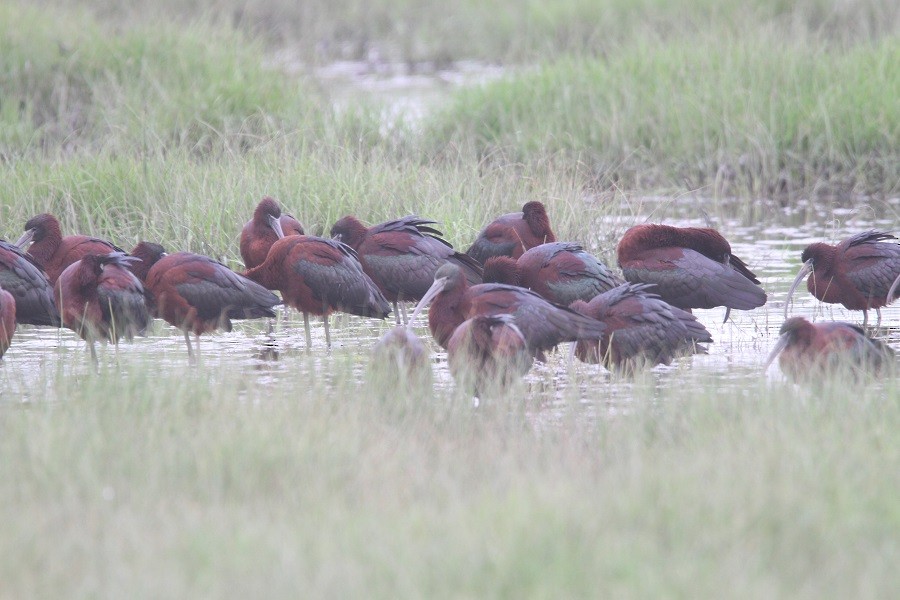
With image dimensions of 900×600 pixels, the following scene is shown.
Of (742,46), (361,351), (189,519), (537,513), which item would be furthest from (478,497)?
(742,46)

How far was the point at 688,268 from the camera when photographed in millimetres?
7574

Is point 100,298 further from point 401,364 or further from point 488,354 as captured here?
point 488,354

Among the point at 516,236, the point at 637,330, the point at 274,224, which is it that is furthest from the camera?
the point at 516,236

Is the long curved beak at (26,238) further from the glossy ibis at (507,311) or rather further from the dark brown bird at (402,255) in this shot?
the glossy ibis at (507,311)

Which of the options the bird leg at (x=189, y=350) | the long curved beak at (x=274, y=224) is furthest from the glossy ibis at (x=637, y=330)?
the long curved beak at (x=274, y=224)

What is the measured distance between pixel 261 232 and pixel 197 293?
1138mm

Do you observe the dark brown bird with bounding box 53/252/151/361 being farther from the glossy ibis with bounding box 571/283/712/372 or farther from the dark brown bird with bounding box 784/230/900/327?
the dark brown bird with bounding box 784/230/900/327

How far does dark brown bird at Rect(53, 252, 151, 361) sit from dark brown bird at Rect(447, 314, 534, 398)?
6.07 ft

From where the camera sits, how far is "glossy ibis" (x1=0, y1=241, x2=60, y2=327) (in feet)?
23.7

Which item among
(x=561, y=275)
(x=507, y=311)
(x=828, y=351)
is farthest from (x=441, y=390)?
(x=828, y=351)

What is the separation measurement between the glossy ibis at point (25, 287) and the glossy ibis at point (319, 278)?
1.16 m

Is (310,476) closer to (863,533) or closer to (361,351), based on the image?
(863,533)

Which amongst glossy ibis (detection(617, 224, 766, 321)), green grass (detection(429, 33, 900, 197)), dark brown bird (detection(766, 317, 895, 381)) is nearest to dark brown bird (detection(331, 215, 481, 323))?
glossy ibis (detection(617, 224, 766, 321))

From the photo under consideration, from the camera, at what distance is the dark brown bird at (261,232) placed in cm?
823
